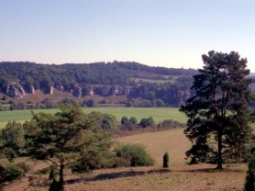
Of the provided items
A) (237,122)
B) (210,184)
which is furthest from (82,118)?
(237,122)

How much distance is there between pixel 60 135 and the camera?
1190 inches

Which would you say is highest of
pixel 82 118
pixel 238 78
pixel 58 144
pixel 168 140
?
pixel 238 78

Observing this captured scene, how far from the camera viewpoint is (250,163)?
2139cm

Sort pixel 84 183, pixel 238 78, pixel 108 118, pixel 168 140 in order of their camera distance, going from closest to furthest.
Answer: pixel 84 183 → pixel 238 78 → pixel 168 140 → pixel 108 118

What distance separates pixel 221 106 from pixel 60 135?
1523 centimetres

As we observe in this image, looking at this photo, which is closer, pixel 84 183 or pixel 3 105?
pixel 84 183

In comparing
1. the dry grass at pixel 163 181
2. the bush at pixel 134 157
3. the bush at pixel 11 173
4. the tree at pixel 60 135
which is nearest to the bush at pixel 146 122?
the bush at pixel 134 157

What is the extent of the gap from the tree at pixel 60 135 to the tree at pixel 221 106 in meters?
10.8

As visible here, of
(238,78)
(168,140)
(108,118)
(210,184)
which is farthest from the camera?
(108,118)

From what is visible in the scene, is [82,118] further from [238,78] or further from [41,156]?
[238,78]

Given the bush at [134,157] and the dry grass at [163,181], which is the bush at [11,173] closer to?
the dry grass at [163,181]

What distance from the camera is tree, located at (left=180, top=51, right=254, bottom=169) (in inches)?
1384

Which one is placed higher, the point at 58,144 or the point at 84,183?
the point at 58,144

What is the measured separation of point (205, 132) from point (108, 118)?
8663 cm
